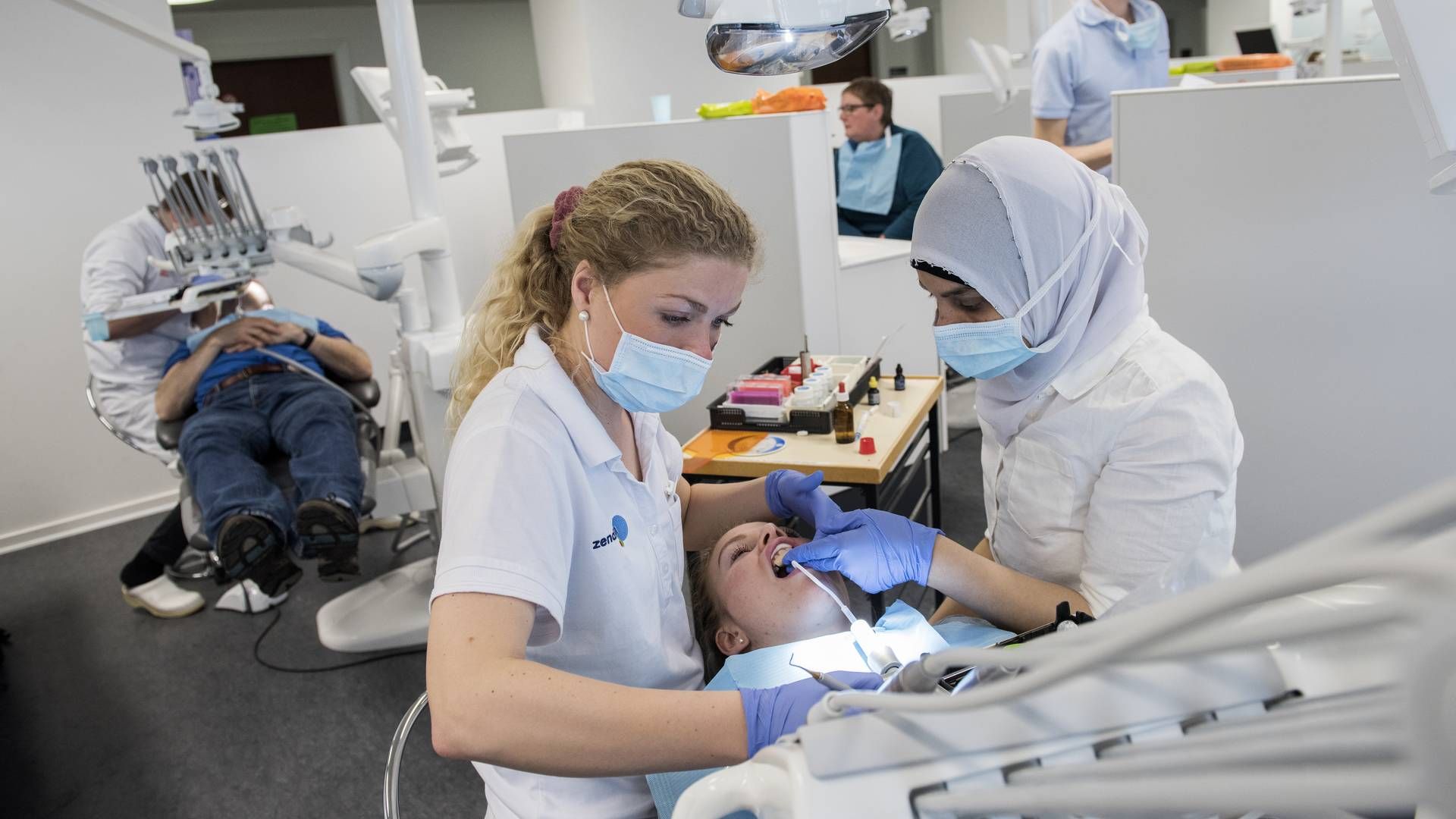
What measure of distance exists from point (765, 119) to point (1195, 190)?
1361 millimetres

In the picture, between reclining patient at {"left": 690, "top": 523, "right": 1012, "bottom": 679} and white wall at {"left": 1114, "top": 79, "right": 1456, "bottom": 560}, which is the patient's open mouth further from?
white wall at {"left": 1114, "top": 79, "right": 1456, "bottom": 560}

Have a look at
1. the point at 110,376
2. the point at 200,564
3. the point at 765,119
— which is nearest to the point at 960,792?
the point at 765,119

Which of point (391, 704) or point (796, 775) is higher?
point (796, 775)

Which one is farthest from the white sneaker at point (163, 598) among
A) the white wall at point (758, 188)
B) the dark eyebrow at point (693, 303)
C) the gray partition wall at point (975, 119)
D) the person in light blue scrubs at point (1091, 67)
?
the gray partition wall at point (975, 119)

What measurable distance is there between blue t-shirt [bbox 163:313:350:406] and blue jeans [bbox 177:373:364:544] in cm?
6

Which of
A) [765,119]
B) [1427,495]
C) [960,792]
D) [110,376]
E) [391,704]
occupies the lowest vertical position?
[391,704]

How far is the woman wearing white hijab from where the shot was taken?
4.50 feet

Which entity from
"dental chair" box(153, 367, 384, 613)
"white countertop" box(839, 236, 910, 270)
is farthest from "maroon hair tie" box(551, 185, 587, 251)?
"white countertop" box(839, 236, 910, 270)

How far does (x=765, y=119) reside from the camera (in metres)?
3.19

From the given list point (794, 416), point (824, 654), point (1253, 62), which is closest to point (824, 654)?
point (824, 654)

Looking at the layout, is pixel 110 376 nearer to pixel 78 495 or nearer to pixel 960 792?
pixel 78 495

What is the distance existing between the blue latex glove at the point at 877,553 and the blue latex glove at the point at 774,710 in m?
0.55

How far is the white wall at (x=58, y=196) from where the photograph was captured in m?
4.10

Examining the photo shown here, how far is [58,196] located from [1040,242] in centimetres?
436
